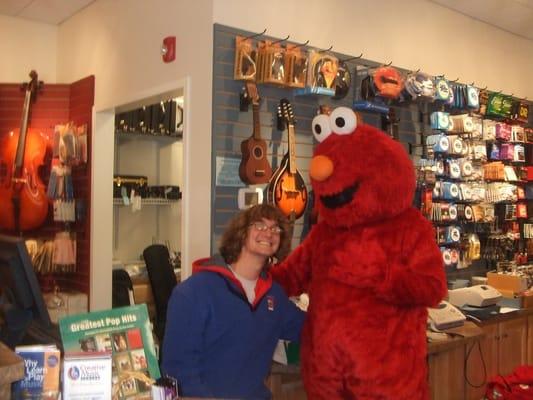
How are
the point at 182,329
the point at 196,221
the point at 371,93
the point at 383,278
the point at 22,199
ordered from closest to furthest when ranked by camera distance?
the point at 182,329, the point at 383,278, the point at 196,221, the point at 371,93, the point at 22,199

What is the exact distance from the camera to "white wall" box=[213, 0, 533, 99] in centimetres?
327

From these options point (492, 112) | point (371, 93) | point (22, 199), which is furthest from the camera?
point (492, 112)

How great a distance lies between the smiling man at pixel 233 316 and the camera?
1.87 meters

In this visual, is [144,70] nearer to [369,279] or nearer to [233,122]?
[233,122]

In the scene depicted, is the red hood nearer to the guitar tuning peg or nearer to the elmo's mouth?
the elmo's mouth

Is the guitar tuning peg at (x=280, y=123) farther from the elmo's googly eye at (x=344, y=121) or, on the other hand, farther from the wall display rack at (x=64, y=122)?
the wall display rack at (x=64, y=122)

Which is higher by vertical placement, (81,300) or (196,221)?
(196,221)

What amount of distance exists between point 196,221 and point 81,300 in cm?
169

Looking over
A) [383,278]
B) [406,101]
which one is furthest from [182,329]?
[406,101]

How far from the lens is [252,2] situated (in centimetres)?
316

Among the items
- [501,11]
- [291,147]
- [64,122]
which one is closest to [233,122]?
[291,147]

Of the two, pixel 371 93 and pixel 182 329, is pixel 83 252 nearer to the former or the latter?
pixel 371 93

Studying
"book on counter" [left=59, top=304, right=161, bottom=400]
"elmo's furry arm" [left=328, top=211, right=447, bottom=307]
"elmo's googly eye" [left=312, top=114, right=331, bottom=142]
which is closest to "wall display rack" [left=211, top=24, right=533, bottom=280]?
"elmo's googly eye" [left=312, top=114, right=331, bottom=142]

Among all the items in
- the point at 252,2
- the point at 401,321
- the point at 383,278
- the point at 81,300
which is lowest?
the point at 81,300
